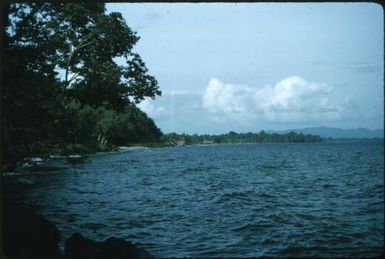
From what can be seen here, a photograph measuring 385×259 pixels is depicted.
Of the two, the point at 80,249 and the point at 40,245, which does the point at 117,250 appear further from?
the point at 40,245

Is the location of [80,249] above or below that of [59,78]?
below

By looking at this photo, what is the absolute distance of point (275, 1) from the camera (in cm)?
536

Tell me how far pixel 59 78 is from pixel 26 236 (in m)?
6.06

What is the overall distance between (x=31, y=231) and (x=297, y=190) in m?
27.7

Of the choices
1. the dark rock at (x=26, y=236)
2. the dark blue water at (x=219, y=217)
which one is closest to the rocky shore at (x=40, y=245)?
the dark rock at (x=26, y=236)

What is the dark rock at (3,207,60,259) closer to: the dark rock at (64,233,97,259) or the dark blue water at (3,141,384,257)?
the dark rock at (64,233,97,259)

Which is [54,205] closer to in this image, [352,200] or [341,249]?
[341,249]

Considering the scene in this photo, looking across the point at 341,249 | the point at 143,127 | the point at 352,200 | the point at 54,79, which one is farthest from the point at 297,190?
the point at 143,127

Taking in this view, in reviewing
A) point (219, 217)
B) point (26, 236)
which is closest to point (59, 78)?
point (26, 236)

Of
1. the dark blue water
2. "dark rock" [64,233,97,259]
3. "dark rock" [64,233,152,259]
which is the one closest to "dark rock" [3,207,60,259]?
"dark rock" [64,233,97,259]

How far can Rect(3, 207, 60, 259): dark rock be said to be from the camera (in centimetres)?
990

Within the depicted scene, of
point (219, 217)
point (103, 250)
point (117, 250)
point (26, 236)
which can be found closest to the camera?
point (117, 250)

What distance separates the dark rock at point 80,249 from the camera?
393 inches

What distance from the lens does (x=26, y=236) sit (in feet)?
32.9
